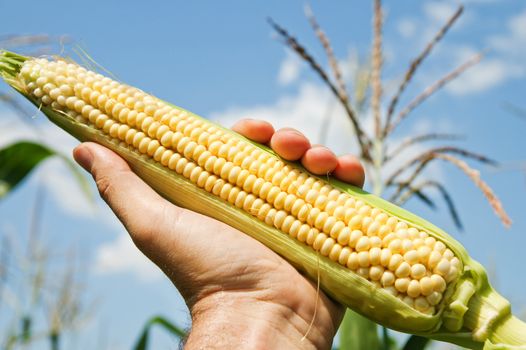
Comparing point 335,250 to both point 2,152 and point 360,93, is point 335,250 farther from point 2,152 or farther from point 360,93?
point 2,152

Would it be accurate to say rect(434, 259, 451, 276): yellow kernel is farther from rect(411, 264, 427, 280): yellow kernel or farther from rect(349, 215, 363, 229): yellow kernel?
rect(349, 215, 363, 229): yellow kernel

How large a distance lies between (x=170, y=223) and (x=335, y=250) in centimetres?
74

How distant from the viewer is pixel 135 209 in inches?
113

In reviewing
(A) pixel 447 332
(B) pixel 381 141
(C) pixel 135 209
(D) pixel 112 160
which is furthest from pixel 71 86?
(A) pixel 447 332

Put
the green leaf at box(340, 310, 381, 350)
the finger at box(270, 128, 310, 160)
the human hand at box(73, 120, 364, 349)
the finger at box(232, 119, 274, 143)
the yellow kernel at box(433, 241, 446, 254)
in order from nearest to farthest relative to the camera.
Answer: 1. the yellow kernel at box(433, 241, 446, 254)
2. the human hand at box(73, 120, 364, 349)
3. the finger at box(270, 128, 310, 160)
4. the finger at box(232, 119, 274, 143)
5. the green leaf at box(340, 310, 381, 350)

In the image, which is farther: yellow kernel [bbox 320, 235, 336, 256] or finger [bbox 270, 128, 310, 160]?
finger [bbox 270, 128, 310, 160]

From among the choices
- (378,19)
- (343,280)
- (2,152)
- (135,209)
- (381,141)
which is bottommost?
(2,152)

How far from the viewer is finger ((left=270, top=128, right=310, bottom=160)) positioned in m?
2.83

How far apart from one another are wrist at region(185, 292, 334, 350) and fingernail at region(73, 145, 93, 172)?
89 centimetres

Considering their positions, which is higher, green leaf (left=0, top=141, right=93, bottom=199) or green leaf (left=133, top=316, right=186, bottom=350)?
green leaf (left=0, top=141, right=93, bottom=199)

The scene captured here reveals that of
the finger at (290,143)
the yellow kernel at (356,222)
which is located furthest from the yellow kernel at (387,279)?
the finger at (290,143)

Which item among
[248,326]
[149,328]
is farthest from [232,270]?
[149,328]

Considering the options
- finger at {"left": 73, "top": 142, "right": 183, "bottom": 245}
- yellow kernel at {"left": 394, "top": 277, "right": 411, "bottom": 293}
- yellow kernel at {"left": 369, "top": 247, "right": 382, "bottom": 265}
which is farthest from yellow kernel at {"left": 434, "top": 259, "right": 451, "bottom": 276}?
finger at {"left": 73, "top": 142, "right": 183, "bottom": 245}

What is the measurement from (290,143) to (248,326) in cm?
81
